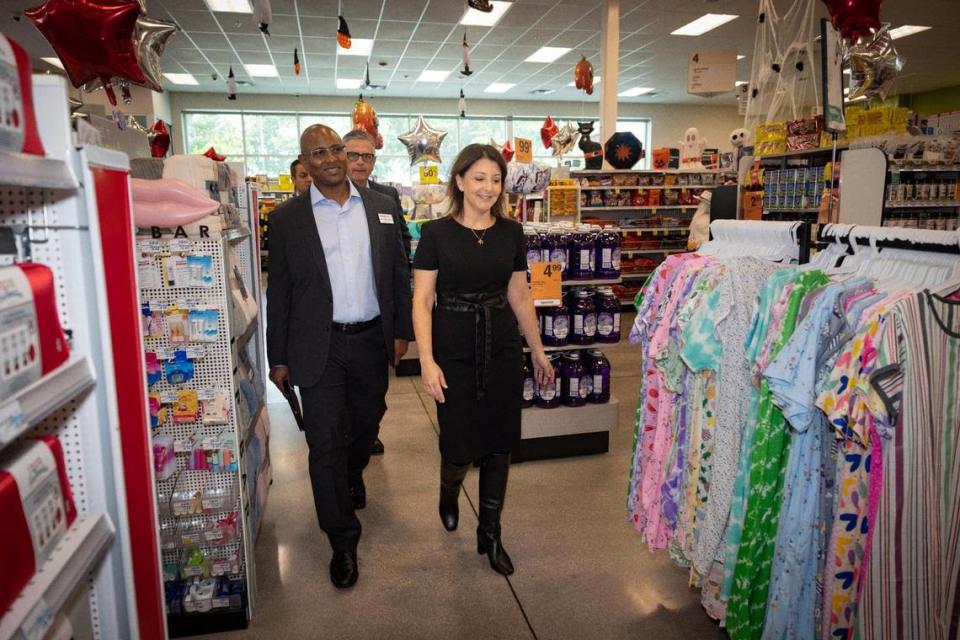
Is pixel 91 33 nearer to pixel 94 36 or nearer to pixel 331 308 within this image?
pixel 94 36

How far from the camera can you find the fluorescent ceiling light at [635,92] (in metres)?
16.1

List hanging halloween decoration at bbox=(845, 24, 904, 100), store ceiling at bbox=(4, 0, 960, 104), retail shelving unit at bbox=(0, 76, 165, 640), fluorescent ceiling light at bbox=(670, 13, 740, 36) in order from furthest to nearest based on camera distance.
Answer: fluorescent ceiling light at bbox=(670, 13, 740, 36) → store ceiling at bbox=(4, 0, 960, 104) → hanging halloween decoration at bbox=(845, 24, 904, 100) → retail shelving unit at bbox=(0, 76, 165, 640)

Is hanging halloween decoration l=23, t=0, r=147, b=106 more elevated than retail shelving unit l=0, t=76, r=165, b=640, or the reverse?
hanging halloween decoration l=23, t=0, r=147, b=106

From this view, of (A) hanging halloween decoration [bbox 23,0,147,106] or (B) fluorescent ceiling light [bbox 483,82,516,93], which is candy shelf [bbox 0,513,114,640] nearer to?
(A) hanging halloween decoration [bbox 23,0,147,106]

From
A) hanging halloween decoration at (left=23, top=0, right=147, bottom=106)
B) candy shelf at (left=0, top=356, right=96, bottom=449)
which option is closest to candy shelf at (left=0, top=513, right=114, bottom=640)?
candy shelf at (left=0, top=356, right=96, bottom=449)

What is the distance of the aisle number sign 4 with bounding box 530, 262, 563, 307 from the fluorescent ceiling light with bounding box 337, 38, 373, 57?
8.81 m

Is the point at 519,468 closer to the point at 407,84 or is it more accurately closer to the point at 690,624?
the point at 690,624

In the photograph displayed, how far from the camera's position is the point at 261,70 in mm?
13492

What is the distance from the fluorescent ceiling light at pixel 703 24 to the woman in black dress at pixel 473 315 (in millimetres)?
9042

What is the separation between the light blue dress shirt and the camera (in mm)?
2646

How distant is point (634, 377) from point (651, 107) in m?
14.9

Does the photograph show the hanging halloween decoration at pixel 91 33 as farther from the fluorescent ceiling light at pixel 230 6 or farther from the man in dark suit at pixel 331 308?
the fluorescent ceiling light at pixel 230 6

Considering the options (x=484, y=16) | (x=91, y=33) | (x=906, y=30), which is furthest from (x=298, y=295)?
(x=906, y=30)

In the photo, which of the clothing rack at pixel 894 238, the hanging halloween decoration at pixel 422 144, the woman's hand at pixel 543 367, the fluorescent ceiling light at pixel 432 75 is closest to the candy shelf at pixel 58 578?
the woman's hand at pixel 543 367
